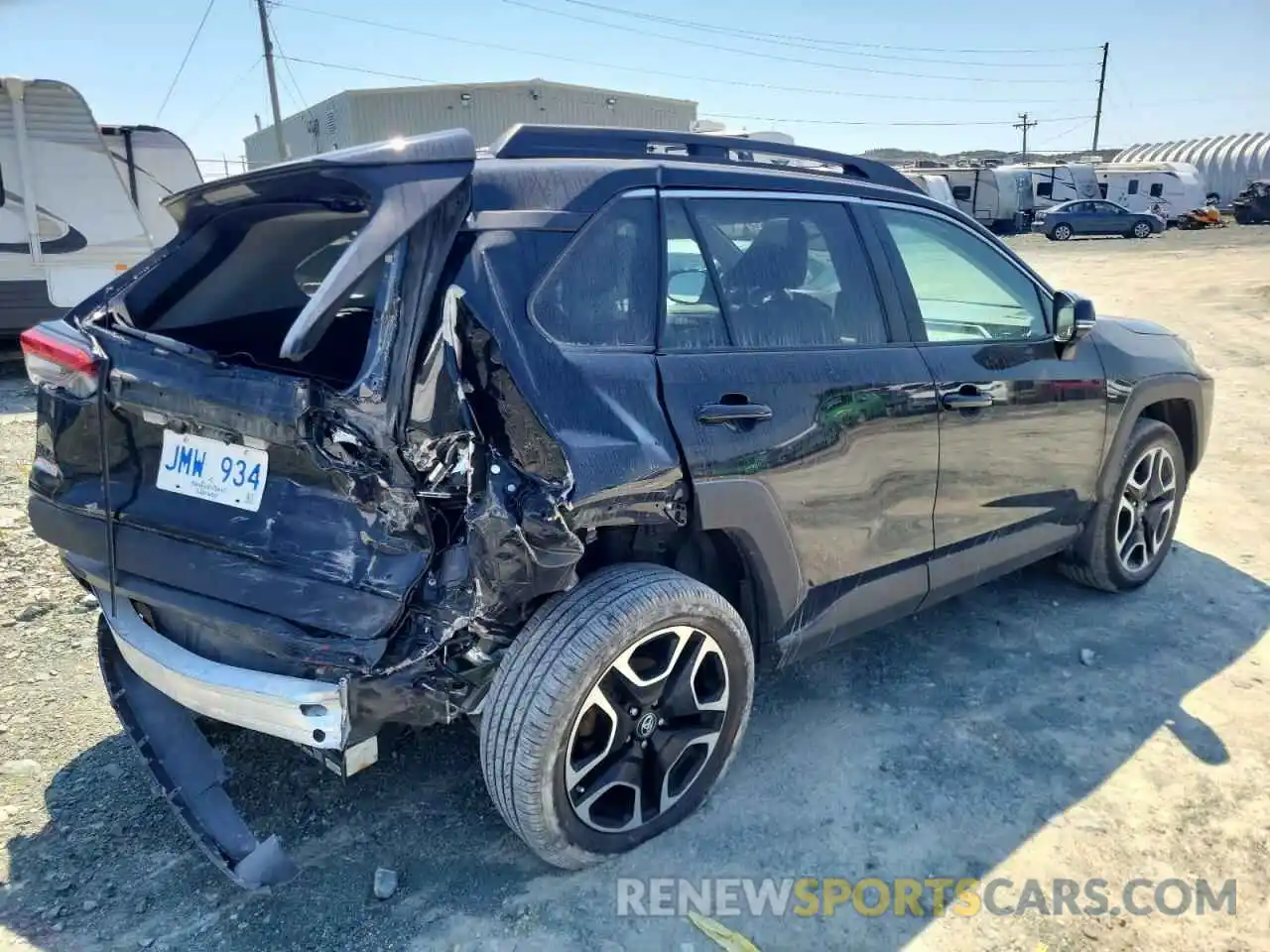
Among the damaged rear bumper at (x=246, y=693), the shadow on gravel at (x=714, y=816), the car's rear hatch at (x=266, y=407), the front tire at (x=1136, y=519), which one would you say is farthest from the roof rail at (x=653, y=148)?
the shadow on gravel at (x=714, y=816)

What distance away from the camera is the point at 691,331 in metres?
2.63

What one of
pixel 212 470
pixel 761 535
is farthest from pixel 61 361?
pixel 761 535

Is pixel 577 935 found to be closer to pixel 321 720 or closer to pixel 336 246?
pixel 321 720

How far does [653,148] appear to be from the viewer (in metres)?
2.87

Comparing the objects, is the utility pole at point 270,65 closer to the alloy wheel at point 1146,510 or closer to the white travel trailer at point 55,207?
the white travel trailer at point 55,207

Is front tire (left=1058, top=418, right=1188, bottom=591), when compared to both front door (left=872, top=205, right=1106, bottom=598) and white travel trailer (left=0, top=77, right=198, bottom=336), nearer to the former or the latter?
front door (left=872, top=205, right=1106, bottom=598)

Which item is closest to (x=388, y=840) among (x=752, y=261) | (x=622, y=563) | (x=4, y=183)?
(x=622, y=563)

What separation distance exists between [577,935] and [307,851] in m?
0.84

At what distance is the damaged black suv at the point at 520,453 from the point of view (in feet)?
7.11

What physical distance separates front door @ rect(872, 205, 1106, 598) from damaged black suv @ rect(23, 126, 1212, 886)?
0.02 meters

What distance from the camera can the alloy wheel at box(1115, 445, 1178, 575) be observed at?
421cm

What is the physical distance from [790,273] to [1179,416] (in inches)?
104

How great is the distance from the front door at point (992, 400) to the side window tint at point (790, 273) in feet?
0.69

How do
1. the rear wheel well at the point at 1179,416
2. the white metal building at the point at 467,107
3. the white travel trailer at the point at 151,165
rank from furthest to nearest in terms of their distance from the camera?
the white metal building at the point at 467,107, the white travel trailer at the point at 151,165, the rear wheel well at the point at 1179,416
